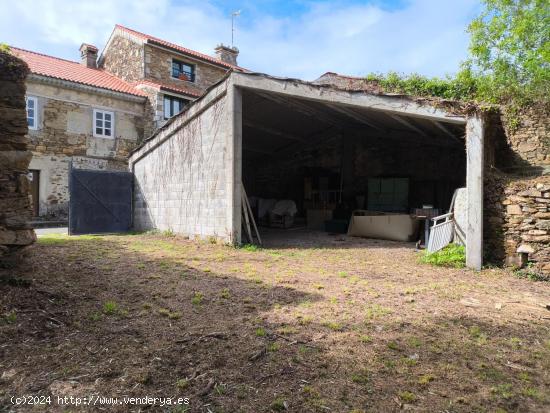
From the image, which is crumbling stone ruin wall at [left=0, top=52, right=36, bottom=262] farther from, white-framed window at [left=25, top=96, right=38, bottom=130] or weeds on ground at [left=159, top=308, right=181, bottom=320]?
white-framed window at [left=25, top=96, right=38, bottom=130]

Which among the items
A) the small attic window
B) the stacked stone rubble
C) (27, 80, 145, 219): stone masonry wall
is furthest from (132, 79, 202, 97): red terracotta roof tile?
the stacked stone rubble

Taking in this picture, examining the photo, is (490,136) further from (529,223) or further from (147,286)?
(147,286)

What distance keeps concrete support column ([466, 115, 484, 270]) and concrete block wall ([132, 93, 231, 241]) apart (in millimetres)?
5155

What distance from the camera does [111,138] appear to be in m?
18.4

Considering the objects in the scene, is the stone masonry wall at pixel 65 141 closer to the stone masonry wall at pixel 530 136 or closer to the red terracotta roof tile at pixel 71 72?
the red terracotta roof tile at pixel 71 72

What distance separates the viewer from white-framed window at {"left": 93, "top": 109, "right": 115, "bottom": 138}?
1792 cm

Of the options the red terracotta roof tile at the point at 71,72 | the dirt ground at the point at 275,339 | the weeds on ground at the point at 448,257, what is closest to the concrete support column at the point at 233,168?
the dirt ground at the point at 275,339

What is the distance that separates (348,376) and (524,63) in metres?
14.3

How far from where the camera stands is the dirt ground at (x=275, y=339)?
2506mm

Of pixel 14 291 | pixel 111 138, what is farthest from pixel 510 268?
pixel 111 138

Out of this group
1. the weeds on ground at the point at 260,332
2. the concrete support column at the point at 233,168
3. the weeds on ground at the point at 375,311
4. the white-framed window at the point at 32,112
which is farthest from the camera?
the white-framed window at the point at 32,112

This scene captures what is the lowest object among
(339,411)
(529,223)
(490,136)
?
(339,411)

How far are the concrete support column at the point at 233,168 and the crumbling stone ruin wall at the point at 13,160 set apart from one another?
4.50m

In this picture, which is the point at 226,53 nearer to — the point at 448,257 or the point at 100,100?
the point at 100,100
